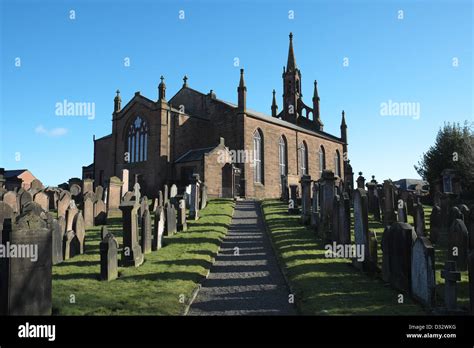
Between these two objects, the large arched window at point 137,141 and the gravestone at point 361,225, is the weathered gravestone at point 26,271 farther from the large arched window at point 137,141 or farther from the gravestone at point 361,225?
the large arched window at point 137,141

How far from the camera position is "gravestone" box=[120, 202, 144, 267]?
9.84 m

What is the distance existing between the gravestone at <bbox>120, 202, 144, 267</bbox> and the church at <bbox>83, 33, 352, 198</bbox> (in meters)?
22.2

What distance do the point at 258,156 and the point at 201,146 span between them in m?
6.06

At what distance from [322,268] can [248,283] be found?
1990mm

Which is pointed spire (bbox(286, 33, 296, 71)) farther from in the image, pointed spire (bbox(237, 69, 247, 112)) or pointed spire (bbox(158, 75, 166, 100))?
pointed spire (bbox(158, 75, 166, 100))

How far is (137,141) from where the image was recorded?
3797 cm

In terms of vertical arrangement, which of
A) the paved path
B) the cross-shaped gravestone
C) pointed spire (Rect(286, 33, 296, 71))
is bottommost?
the paved path

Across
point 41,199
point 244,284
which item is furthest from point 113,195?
point 244,284

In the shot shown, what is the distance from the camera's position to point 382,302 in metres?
6.72

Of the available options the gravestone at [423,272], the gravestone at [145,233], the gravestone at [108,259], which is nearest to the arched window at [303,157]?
the gravestone at [145,233]

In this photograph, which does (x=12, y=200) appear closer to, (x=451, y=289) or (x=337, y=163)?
(x=451, y=289)

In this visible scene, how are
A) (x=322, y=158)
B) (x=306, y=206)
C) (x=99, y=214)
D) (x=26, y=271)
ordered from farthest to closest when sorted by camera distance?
(x=322, y=158), (x=306, y=206), (x=99, y=214), (x=26, y=271)

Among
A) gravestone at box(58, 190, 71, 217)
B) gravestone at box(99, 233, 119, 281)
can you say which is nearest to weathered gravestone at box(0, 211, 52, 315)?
gravestone at box(99, 233, 119, 281)
